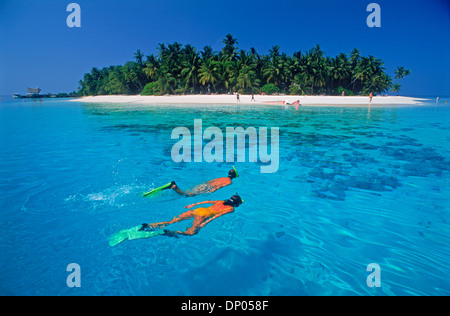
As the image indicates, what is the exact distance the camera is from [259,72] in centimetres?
4947

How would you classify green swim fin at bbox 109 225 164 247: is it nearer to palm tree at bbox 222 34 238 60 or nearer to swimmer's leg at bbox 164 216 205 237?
swimmer's leg at bbox 164 216 205 237

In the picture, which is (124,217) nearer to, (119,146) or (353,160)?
(119,146)

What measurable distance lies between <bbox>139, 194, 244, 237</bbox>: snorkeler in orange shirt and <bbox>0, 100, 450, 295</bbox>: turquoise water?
0.13m

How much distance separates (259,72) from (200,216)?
49.7 metres

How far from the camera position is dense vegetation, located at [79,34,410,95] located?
46.9 meters

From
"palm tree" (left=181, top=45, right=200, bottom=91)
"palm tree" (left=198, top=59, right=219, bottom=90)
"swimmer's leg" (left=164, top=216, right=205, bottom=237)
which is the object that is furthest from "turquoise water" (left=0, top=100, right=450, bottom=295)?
"palm tree" (left=181, top=45, right=200, bottom=91)

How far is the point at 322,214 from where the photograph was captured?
5.08 meters

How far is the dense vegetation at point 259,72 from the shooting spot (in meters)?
46.9

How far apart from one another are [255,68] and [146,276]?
164 ft

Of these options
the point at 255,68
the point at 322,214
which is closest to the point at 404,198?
the point at 322,214

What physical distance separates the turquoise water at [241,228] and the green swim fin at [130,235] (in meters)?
0.11

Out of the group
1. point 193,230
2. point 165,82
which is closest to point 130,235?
point 193,230

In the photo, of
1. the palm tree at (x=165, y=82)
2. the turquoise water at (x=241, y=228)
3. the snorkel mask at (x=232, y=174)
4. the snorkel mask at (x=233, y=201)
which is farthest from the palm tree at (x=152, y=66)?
the snorkel mask at (x=233, y=201)
